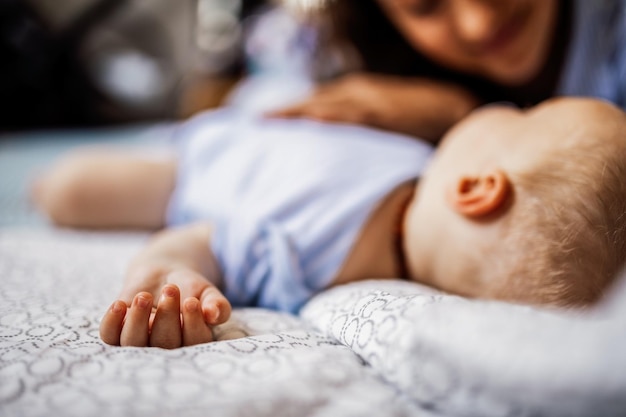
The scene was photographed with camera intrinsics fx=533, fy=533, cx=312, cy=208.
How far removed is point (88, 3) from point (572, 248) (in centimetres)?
254

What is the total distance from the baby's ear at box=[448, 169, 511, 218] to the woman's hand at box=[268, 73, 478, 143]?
44 cm

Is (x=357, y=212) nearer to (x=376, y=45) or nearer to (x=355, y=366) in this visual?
(x=355, y=366)

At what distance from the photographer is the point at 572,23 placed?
1111 mm

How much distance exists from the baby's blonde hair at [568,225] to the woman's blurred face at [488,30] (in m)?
0.44

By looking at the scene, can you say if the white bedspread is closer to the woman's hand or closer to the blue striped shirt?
the woman's hand

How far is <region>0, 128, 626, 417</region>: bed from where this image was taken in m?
0.36

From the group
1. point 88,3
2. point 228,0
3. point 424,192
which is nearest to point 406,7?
point 424,192

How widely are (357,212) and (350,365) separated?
352mm

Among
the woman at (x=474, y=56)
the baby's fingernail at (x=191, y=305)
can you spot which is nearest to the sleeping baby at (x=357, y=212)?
the baby's fingernail at (x=191, y=305)

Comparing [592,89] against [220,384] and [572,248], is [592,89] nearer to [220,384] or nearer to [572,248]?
[572,248]

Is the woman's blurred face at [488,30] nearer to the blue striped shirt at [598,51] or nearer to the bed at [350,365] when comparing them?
the blue striped shirt at [598,51]

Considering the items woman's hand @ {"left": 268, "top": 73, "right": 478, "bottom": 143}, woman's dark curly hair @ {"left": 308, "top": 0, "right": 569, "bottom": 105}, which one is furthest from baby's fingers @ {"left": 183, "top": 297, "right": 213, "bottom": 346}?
woman's dark curly hair @ {"left": 308, "top": 0, "right": 569, "bottom": 105}

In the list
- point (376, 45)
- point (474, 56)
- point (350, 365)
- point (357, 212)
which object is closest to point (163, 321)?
point (350, 365)

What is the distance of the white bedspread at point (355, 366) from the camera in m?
0.36
